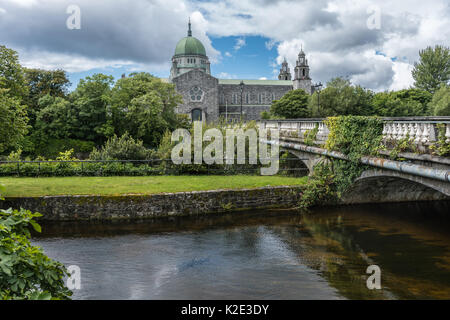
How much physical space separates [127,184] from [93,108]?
96.8 feet

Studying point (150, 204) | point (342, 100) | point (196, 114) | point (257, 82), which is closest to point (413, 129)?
point (150, 204)

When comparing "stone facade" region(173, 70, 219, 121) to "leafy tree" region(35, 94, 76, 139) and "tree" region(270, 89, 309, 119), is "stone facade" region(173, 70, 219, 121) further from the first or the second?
"leafy tree" region(35, 94, 76, 139)

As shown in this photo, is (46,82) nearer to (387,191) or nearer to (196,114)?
(196,114)

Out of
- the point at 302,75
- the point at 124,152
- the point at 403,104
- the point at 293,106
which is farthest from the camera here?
the point at 302,75

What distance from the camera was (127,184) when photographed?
17906 millimetres

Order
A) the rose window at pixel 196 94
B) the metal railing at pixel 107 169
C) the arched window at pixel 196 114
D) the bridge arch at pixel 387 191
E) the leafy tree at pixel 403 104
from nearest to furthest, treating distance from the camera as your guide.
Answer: the bridge arch at pixel 387 191 < the metal railing at pixel 107 169 < the leafy tree at pixel 403 104 < the rose window at pixel 196 94 < the arched window at pixel 196 114

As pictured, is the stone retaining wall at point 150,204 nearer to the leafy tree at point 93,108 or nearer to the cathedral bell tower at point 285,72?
the leafy tree at point 93,108

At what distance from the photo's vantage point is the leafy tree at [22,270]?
388cm

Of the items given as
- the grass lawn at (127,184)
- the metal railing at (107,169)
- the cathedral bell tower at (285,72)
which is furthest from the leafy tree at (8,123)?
the cathedral bell tower at (285,72)

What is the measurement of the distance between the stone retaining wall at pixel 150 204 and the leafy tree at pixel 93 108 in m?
29.5

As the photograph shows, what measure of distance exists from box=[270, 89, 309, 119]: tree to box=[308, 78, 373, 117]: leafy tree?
6.83 meters

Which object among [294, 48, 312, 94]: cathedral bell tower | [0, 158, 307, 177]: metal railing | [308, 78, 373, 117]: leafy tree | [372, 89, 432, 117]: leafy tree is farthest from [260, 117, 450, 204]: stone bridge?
[294, 48, 312, 94]: cathedral bell tower

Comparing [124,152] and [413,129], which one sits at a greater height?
[413,129]

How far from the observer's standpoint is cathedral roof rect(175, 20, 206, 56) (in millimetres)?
85375
